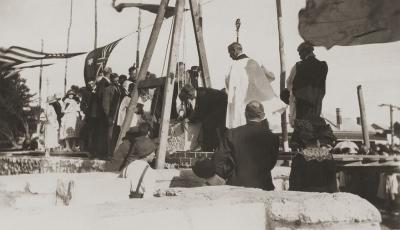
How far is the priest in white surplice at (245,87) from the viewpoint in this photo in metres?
6.61

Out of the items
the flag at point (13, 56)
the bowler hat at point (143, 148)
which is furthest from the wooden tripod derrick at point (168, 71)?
the flag at point (13, 56)

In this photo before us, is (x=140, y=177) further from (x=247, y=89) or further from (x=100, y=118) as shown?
(x=100, y=118)

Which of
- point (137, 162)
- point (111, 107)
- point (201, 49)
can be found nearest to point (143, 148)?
point (137, 162)

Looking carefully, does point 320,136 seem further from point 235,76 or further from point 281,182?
point 235,76

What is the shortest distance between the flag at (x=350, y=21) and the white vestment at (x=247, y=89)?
1.43m

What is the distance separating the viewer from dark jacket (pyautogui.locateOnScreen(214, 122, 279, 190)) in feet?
14.3

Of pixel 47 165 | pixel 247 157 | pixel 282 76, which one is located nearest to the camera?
pixel 247 157

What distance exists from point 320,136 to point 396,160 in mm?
3509

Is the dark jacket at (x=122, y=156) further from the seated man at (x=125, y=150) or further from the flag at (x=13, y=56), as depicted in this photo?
the flag at (x=13, y=56)

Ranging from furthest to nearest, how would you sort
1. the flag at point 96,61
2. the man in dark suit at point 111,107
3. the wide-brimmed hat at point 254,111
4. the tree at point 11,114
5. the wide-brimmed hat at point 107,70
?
the tree at point 11,114 < the wide-brimmed hat at point 107,70 < the man in dark suit at point 111,107 < the flag at point 96,61 < the wide-brimmed hat at point 254,111

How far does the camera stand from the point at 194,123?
23.4 feet

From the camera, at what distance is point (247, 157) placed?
4379mm

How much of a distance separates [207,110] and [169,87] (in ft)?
3.28

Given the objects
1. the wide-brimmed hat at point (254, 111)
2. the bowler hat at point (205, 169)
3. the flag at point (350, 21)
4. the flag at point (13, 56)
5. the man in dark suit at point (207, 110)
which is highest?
the flag at point (13, 56)
